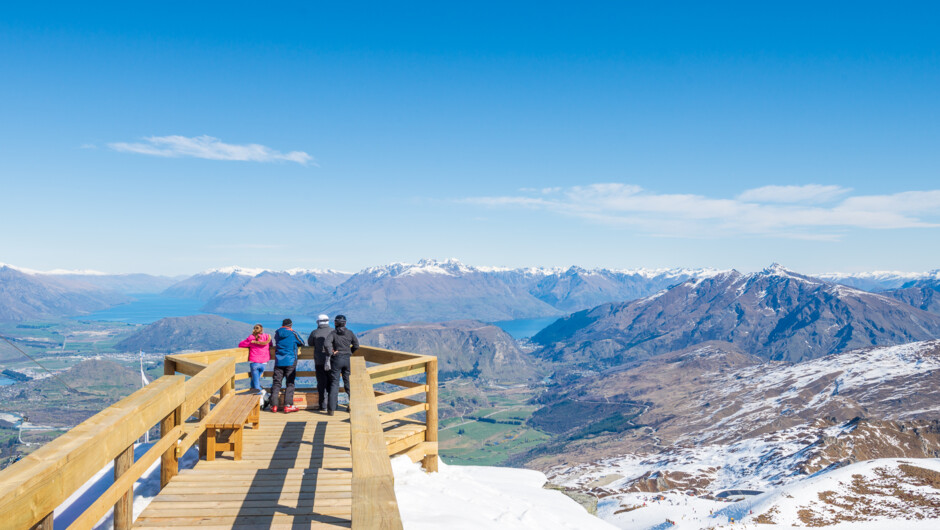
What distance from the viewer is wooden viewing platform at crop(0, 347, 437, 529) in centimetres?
416

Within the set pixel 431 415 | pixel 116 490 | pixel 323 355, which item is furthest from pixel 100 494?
pixel 431 415

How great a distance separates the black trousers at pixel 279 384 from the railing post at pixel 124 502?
7.58 m

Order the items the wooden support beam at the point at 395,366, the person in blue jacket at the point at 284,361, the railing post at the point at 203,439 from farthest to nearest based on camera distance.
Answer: the person in blue jacket at the point at 284,361, the wooden support beam at the point at 395,366, the railing post at the point at 203,439

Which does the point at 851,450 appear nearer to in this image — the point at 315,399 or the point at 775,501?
the point at 775,501

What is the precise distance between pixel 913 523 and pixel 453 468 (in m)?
41.2

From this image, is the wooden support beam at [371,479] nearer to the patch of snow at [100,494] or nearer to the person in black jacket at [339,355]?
the patch of snow at [100,494]

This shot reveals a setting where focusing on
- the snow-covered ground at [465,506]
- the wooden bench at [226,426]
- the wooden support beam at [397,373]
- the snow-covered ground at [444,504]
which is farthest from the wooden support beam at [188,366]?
the snow-covered ground at [465,506]

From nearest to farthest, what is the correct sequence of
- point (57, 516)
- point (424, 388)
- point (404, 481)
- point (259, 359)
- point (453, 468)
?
point (57, 516)
point (404, 481)
point (424, 388)
point (259, 359)
point (453, 468)

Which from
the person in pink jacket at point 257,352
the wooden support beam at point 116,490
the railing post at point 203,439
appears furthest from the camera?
the person in pink jacket at point 257,352

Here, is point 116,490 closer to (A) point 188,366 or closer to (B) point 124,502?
(B) point 124,502

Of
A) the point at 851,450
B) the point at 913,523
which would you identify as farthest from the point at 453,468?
the point at 851,450

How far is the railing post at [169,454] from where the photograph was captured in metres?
8.15

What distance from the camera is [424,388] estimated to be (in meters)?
13.7

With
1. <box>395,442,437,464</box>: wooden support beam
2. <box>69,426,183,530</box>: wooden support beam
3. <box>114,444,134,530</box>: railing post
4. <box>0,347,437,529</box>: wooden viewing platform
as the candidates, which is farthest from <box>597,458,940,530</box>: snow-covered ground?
<box>114,444,134,530</box>: railing post
